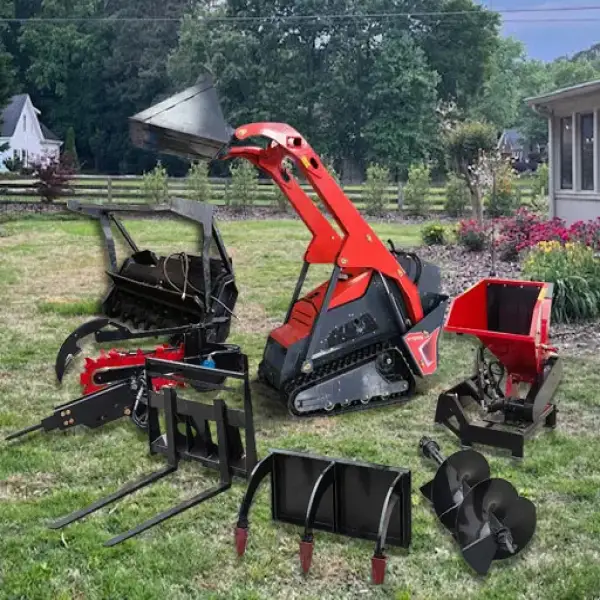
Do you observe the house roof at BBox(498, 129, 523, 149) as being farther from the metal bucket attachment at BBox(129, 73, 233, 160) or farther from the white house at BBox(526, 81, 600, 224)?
the metal bucket attachment at BBox(129, 73, 233, 160)

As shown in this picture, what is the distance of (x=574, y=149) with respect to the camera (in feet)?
42.4

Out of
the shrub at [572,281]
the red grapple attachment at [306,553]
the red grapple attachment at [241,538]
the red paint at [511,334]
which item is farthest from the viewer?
the shrub at [572,281]

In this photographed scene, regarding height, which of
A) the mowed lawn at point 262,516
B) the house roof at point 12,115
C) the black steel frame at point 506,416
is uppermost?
the house roof at point 12,115

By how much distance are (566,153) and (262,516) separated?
10.8m

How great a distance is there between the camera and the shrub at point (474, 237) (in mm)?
13203

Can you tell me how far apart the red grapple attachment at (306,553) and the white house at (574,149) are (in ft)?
30.9

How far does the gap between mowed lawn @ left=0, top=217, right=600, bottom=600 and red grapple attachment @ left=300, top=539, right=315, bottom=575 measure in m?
0.05

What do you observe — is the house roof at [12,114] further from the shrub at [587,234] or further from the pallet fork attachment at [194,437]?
the pallet fork attachment at [194,437]

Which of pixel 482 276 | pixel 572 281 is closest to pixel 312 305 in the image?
pixel 572 281

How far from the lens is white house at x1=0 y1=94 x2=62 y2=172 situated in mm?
45688

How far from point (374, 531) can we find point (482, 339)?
1883mm

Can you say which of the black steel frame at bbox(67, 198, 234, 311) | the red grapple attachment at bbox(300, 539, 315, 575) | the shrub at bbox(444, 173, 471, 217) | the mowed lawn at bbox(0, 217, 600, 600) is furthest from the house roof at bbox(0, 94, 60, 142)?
the red grapple attachment at bbox(300, 539, 315, 575)

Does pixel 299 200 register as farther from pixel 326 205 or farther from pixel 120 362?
pixel 120 362

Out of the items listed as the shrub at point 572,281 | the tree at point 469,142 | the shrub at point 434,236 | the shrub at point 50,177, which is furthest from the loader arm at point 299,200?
the shrub at point 50,177
